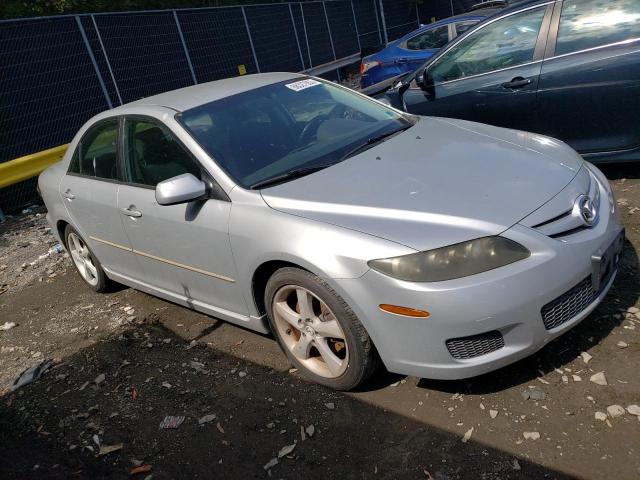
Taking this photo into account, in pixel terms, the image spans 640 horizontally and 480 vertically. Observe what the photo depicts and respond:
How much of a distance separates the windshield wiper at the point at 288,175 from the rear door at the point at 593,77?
253 cm

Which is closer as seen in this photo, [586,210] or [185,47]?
[586,210]

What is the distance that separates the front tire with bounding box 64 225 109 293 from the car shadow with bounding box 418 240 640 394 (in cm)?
309

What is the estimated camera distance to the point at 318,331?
2.89 meters

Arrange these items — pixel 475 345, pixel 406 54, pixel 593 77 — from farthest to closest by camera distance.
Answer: pixel 406 54, pixel 593 77, pixel 475 345

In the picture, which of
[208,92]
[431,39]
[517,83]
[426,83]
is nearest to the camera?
[208,92]

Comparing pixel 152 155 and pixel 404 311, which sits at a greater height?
pixel 152 155

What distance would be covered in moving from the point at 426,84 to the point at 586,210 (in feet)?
9.68

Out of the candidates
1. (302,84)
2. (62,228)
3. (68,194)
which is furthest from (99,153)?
(302,84)

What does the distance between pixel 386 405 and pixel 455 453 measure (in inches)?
18.5

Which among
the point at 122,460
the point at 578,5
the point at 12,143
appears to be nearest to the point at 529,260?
the point at 122,460

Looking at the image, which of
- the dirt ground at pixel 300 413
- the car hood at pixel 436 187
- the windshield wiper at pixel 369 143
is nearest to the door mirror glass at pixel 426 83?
the windshield wiper at pixel 369 143

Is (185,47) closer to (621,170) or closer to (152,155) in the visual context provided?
(152,155)

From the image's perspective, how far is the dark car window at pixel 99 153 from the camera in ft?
13.1

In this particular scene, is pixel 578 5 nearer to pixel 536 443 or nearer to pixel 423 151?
pixel 423 151
